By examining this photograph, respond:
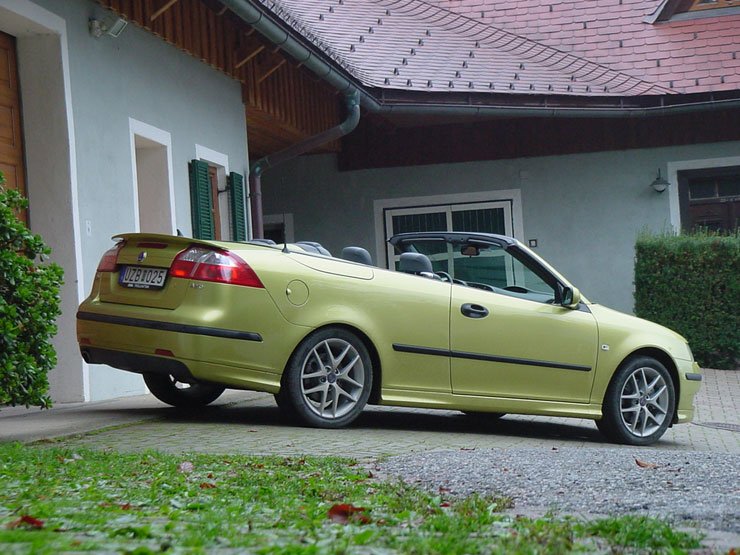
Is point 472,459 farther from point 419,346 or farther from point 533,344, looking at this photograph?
point 533,344

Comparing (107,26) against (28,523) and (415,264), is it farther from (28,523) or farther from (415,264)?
(28,523)

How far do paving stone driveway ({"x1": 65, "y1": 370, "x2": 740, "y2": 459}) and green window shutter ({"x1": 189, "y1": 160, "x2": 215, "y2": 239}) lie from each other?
364 centimetres

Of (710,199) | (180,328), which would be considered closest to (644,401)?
(180,328)

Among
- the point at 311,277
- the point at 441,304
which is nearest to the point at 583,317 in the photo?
the point at 441,304

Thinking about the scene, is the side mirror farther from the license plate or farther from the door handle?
the license plate

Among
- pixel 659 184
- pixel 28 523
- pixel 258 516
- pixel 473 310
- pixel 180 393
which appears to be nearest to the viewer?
pixel 28 523

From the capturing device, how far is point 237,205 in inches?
613

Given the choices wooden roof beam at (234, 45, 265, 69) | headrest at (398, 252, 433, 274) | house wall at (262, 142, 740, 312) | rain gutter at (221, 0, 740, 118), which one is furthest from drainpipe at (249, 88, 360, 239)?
headrest at (398, 252, 433, 274)

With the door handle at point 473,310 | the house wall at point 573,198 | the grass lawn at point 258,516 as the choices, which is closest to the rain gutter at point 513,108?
the house wall at point 573,198

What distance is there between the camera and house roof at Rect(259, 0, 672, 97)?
1955 cm

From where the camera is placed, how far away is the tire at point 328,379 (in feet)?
26.3

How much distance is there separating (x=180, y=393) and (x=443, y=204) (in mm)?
12477

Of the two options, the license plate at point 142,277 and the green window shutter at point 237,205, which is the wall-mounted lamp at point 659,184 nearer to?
the green window shutter at point 237,205

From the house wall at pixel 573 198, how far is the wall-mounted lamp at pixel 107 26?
1050 centimetres
